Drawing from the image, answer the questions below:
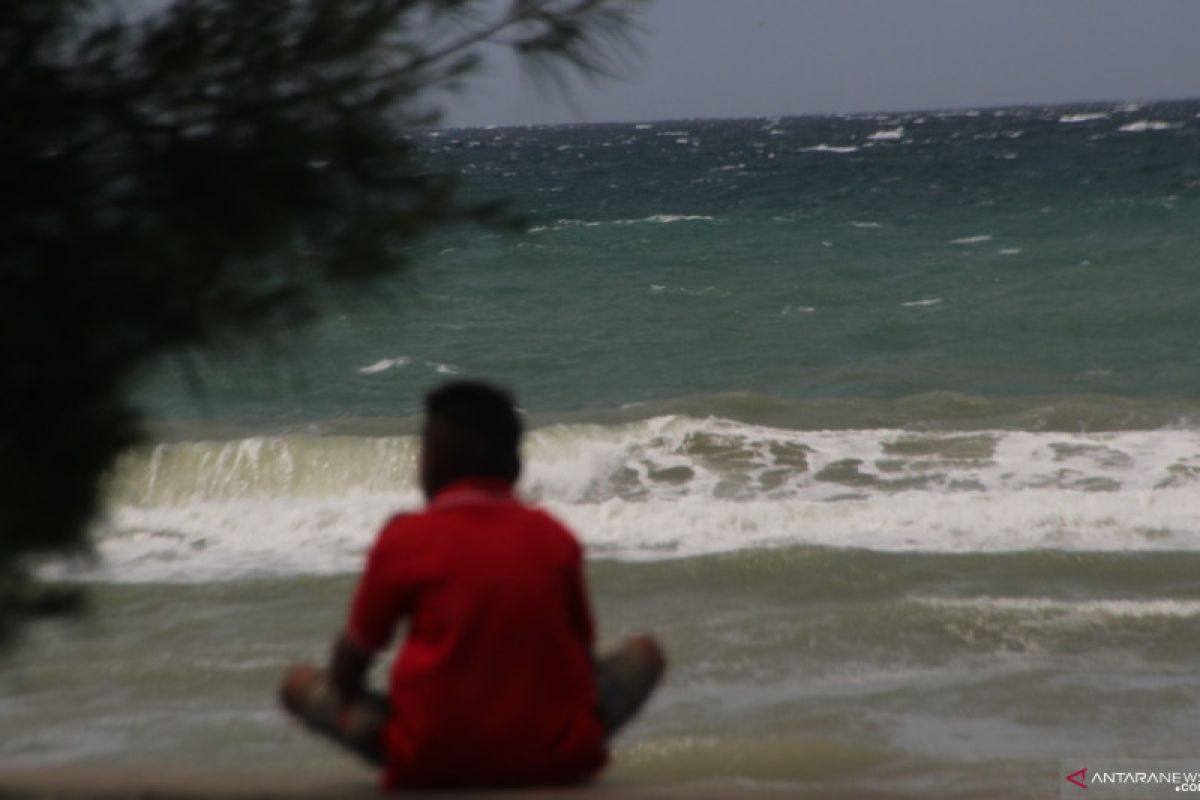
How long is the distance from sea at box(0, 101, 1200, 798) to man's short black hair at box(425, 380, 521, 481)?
217mm

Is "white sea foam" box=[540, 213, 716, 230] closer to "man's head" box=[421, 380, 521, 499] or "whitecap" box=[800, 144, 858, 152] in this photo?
"man's head" box=[421, 380, 521, 499]

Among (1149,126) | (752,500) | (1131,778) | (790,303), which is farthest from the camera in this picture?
(1149,126)

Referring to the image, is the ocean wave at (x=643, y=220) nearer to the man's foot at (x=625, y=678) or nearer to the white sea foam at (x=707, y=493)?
the white sea foam at (x=707, y=493)

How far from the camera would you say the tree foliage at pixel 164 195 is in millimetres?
2568

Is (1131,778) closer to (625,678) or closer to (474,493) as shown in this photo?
(625,678)

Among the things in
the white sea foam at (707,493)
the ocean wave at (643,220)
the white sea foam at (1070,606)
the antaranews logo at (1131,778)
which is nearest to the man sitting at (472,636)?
the antaranews logo at (1131,778)

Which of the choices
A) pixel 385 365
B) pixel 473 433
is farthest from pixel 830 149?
pixel 473 433

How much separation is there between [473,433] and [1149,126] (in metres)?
82.7

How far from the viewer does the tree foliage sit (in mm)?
2568

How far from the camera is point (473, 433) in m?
2.92

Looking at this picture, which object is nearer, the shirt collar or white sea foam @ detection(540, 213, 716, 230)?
the shirt collar

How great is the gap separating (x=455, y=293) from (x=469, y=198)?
2042cm

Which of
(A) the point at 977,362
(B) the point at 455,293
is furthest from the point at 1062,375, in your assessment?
(B) the point at 455,293

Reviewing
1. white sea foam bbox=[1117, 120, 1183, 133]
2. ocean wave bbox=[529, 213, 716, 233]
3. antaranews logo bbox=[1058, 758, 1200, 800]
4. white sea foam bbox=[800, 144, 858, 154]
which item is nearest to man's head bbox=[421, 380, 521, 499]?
antaranews logo bbox=[1058, 758, 1200, 800]
